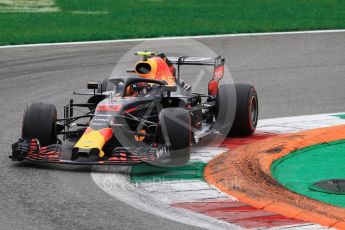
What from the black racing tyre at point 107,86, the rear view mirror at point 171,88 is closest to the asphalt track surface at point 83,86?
the black racing tyre at point 107,86

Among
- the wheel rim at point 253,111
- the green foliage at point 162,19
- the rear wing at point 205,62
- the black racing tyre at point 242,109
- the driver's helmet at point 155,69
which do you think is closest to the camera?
the driver's helmet at point 155,69

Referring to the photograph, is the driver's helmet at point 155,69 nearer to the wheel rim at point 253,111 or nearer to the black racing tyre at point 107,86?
the black racing tyre at point 107,86

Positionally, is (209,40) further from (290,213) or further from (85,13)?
(290,213)

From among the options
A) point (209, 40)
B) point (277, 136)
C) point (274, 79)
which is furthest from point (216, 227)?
point (209, 40)

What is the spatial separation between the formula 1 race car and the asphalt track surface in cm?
33

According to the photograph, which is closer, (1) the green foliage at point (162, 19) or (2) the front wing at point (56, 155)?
(2) the front wing at point (56, 155)

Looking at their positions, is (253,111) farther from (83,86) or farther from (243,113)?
(83,86)

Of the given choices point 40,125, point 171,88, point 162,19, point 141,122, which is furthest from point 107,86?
point 162,19

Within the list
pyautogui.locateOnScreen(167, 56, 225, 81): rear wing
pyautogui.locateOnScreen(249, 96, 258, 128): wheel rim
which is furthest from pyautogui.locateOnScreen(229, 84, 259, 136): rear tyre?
pyautogui.locateOnScreen(167, 56, 225, 81): rear wing

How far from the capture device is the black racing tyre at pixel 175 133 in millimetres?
11773

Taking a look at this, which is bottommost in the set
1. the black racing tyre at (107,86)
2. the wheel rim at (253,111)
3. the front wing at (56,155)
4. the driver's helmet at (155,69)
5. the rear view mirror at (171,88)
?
the front wing at (56,155)

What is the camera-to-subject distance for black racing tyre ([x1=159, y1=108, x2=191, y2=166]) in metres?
11.8

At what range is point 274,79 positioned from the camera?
61.7 feet

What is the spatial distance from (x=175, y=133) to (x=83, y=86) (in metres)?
6.61
